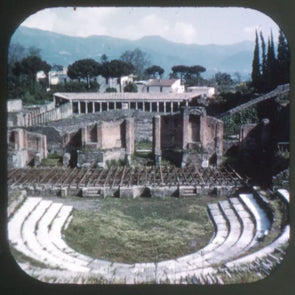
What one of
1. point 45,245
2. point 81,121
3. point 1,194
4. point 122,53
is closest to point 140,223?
point 45,245

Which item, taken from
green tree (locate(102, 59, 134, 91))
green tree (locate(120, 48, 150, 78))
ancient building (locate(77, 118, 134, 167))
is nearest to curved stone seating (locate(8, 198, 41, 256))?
ancient building (locate(77, 118, 134, 167))

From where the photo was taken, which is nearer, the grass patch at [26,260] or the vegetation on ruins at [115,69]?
the grass patch at [26,260]

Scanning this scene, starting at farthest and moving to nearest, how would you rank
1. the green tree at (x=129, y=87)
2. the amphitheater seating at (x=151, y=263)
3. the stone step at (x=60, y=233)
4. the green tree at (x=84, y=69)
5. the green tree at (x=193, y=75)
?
1. the green tree at (x=193, y=75)
2. the green tree at (x=129, y=87)
3. the green tree at (x=84, y=69)
4. the stone step at (x=60, y=233)
5. the amphitheater seating at (x=151, y=263)

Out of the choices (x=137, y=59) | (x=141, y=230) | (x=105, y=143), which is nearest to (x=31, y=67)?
(x=137, y=59)

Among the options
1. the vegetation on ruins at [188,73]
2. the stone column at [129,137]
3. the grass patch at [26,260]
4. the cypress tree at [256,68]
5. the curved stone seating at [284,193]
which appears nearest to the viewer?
Answer: the grass patch at [26,260]

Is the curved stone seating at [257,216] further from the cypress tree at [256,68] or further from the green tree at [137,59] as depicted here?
the green tree at [137,59]

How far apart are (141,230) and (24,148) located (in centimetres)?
885

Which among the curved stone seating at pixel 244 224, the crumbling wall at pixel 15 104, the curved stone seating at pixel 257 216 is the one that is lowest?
the curved stone seating at pixel 244 224

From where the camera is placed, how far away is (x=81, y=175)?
55.0 feet

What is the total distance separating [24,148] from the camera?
60.6 feet

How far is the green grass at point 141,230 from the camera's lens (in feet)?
35.6

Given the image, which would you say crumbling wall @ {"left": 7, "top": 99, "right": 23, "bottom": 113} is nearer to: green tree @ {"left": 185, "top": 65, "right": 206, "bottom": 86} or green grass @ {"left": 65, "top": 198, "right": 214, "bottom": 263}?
green tree @ {"left": 185, "top": 65, "right": 206, "bottom": 86}

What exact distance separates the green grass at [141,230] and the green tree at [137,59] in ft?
77.2


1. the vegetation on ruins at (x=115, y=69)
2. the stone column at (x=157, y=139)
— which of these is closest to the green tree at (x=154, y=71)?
the vegetation on ruins at (x=115, y=69)
